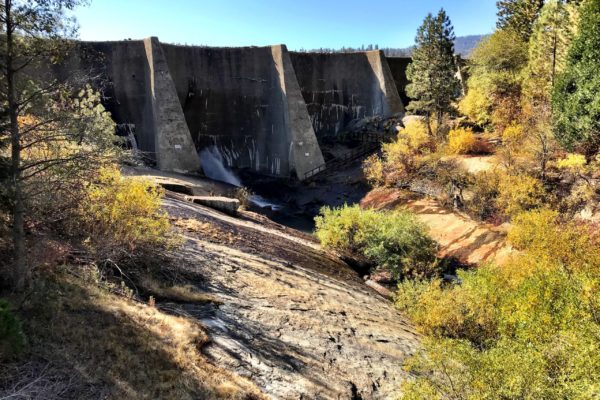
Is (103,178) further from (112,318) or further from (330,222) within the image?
(330,222)

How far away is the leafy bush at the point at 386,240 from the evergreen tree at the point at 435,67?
16.4 meters

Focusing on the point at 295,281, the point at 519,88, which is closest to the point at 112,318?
the point at 295,281

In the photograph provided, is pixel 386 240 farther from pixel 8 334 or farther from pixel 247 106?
pixel 247 106

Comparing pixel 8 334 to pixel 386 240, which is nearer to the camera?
pixel 8 334

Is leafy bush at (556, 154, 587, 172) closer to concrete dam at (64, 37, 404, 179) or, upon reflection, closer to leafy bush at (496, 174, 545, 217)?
leafy bush at (496, 174, 545, 217)

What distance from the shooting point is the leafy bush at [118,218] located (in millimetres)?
11719

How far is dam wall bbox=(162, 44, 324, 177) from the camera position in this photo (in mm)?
37750

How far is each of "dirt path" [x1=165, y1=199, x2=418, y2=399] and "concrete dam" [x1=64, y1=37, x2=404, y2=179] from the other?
723 inches

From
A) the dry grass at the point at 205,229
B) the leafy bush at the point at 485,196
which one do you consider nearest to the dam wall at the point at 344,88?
the leafy bush at the point at 485,196

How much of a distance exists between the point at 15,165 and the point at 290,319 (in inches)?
302

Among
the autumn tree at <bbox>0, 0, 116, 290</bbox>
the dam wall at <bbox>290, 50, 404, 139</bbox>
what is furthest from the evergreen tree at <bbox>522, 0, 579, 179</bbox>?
the autumn tree at <bbox>0, 0, 116, 290</bbox>

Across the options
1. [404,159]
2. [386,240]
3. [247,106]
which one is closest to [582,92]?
[404,159]

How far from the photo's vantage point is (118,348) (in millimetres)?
7785

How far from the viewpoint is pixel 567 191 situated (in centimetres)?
2417
